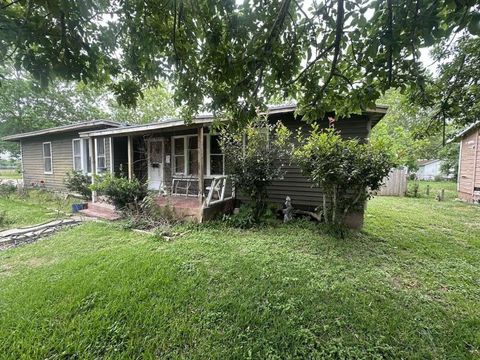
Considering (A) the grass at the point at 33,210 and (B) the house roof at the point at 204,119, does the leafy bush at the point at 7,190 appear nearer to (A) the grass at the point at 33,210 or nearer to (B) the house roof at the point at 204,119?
(A) the grass at the point at 33,210

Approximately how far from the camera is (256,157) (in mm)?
5488

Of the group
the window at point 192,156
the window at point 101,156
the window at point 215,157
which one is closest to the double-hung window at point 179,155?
the window at point 192,156

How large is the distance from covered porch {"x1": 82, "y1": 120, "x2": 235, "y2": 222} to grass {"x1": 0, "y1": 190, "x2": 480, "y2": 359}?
1.88 meters

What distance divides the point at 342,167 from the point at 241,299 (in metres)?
3.04

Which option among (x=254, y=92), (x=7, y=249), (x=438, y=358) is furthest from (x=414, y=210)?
(x=7, y=249)

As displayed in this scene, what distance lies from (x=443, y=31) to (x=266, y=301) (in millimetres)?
3088

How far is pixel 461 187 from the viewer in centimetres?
1124

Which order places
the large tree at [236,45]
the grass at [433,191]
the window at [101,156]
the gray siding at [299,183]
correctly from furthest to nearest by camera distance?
the grass at [433,191] < the window at [101,156] < the gray siding at [299,183] < the large tree at [236,45]

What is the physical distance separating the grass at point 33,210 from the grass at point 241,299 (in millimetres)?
2431

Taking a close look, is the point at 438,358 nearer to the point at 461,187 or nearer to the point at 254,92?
the point at 254,92

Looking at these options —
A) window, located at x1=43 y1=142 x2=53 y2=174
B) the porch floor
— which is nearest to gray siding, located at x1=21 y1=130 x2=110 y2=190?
window, located at x1=43 y1=142 x2=53 y2=174

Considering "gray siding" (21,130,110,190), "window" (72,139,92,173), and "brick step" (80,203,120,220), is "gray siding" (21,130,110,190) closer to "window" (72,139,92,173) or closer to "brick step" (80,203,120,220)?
"window" (72,139,92,173)

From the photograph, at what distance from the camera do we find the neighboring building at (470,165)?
9633 millimetres

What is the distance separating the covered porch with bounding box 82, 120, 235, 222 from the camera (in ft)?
20.1
